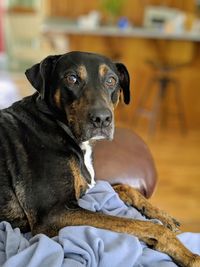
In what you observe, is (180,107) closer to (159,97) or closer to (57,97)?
(159,97)

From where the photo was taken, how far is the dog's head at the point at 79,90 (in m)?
1.62

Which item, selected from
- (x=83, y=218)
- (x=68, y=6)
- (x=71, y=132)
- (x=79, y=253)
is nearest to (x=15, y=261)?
(x=79, y=253)

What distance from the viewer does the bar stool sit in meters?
4.74

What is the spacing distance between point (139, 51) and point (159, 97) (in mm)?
651

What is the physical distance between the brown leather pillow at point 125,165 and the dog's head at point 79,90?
1.00 ft

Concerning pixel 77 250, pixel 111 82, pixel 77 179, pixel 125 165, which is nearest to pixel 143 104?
pixel 125 165

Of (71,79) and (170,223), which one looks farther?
(170,223)

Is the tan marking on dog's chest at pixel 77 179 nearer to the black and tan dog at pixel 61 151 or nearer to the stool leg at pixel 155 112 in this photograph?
the black and tan dog at pixel 61 151

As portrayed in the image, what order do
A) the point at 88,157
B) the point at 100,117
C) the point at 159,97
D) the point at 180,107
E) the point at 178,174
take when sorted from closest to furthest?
1. the point at 100,117
2. the point at 88,157
3. the point at 178,174
4. the point at 159,97
5. the point at 180,107

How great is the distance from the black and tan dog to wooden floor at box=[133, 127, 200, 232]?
129 cm

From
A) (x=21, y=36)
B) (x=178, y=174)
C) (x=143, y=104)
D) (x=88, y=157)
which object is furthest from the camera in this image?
(x=21, y=36)

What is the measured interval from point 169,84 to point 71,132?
352cm

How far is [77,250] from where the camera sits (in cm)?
132

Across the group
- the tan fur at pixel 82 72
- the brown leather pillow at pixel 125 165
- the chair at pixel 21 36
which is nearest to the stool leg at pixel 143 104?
the chair at pixel 21 36
